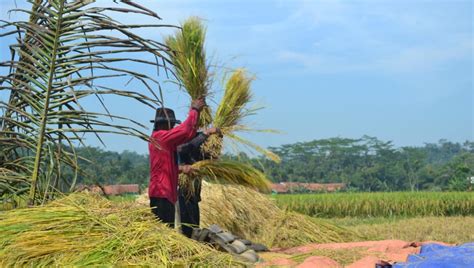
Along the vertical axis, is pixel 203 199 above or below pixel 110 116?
below

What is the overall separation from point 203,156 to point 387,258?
1796mm

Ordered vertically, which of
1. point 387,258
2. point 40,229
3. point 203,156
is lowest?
point 387,258

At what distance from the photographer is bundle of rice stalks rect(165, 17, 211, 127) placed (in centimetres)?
592

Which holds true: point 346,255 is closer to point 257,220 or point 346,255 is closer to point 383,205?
point 257,220

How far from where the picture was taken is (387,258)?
5.52 m

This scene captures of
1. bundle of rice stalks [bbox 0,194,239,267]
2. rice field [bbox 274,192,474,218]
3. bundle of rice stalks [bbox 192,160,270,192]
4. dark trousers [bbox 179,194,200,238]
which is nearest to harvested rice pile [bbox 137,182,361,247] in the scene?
dark trousers [bbox 179,194,200,238]

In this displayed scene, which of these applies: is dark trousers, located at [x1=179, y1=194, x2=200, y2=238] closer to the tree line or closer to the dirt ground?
the dirt ground

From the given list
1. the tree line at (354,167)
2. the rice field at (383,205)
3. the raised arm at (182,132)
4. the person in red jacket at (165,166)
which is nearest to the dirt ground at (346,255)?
the person in red jacket at (165,166)

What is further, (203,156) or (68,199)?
(203,156)

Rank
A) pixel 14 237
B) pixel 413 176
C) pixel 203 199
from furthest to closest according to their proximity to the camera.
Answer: pixel 413 176
pixel 203 199
pixel 14 237

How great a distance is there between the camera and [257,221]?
320 inches

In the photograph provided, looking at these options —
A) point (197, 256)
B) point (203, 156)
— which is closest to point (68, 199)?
point (197, 256)

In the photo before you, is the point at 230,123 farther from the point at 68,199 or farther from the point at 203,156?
the point at 68,199

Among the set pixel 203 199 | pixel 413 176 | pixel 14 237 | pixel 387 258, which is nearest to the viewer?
pixel 14 237
